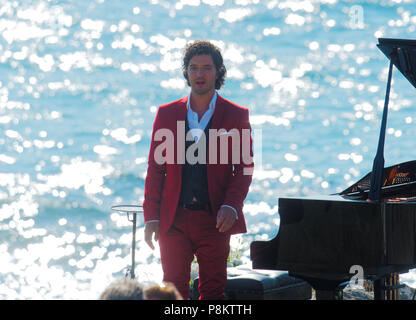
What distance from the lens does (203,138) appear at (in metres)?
3.54

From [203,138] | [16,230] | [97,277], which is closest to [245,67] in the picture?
[16,230]

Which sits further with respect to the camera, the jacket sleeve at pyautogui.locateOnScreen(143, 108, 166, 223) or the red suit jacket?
the jacket sleeve at pyautogui.locateOnScreen(143, 108, 166, 223)

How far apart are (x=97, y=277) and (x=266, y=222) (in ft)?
11.4

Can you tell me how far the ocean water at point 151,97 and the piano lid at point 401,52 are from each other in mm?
8056

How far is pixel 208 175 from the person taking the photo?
354 cm

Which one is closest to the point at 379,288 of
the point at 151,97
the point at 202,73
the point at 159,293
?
the point at 202,73

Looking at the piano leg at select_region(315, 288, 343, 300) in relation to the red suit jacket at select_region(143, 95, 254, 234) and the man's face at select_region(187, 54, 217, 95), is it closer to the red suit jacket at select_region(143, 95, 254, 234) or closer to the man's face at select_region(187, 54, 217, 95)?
the red suit jacket at select_region(143, 95, 254, 234)

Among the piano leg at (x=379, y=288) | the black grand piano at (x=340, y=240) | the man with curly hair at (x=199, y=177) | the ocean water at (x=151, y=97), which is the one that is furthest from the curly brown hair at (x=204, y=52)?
the ocean water at (x=151, y=97)

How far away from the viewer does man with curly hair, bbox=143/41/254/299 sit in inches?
140

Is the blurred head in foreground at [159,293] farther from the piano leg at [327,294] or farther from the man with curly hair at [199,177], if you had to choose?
the piano leg at [327,294]

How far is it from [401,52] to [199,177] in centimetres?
137

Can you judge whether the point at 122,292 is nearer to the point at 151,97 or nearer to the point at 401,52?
the point at 401,52

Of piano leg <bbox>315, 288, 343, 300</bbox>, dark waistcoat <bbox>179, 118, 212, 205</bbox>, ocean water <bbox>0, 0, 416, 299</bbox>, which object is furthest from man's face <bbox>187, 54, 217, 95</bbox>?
ocean water <bbox>0, 0, 416, 299</bbox>
